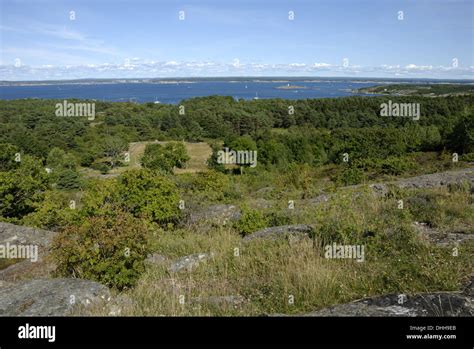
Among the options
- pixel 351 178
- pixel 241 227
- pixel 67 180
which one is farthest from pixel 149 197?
pixel 67 180

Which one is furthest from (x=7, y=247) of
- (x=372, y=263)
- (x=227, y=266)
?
(x=372, y=263)

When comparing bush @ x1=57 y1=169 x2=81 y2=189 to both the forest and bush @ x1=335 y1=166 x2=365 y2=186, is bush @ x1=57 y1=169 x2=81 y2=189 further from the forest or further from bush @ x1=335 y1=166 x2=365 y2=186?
bush @ x1=335 y1=166 x2=365 y2=186

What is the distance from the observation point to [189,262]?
5.70m

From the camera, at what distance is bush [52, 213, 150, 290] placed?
16.3ft

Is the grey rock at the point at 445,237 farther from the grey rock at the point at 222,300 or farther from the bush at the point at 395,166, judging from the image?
the bush at the point at 395,166

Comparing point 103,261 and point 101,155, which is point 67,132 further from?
point 103,261

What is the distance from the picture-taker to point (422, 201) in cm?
813

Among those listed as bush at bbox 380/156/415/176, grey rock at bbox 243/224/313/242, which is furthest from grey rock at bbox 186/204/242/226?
bush at bbox 380/156/415/176

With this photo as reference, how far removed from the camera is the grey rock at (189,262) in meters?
5.47

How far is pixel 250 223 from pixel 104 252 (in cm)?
370

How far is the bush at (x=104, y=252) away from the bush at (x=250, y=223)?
3.02 metres

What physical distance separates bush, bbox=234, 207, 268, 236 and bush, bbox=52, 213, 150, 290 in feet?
9.91

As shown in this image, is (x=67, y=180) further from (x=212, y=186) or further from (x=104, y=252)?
(x=104, y=252)
